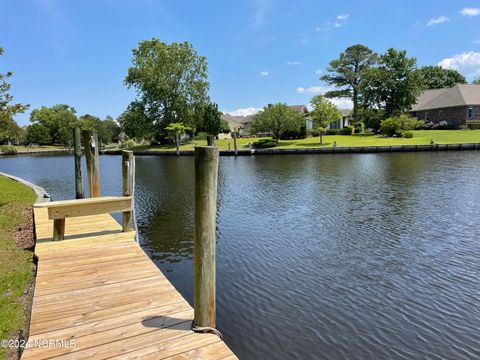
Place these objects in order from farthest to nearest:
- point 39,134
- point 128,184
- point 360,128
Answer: point 39,134 → point 360,128 → point 128,184

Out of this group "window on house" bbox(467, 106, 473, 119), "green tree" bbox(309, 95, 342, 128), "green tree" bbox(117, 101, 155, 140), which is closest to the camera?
"green tree" bbox(309, 95, 342, 128)

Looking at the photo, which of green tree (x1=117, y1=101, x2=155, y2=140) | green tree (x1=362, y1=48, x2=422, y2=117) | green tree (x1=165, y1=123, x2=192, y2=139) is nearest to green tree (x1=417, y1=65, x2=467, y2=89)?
green tree (x1=362, y1=48, x2=422, y2=117)

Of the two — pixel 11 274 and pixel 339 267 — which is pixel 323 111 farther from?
pixel 11 274

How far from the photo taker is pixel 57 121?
89.0m

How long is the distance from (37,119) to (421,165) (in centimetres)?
9835

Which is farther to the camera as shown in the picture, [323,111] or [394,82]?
[394,82]

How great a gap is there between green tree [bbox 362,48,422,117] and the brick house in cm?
513

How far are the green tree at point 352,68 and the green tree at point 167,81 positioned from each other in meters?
27.6

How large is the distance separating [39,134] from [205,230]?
329 feet

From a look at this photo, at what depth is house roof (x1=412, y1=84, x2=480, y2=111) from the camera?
57.2 metres

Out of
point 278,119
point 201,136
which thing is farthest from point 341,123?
point 201,136

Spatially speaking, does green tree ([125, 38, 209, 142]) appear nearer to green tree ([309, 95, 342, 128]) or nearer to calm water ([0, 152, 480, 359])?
green tree ([309, 95, 342, 128])

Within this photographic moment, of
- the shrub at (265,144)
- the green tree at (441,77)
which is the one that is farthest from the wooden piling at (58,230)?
the green tree at (441,77)

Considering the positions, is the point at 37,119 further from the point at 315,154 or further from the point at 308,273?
the point at 308,273
